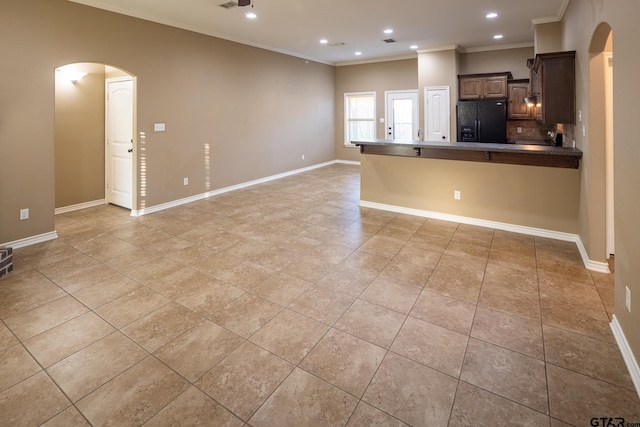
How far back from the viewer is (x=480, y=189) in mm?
4648


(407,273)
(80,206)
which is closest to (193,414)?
(407,273)

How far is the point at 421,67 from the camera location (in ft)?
26.1

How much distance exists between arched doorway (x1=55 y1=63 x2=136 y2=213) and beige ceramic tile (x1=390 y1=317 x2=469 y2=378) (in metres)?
4.79

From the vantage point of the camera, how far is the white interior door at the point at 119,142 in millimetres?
5469

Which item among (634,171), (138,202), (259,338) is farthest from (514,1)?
(138,202)

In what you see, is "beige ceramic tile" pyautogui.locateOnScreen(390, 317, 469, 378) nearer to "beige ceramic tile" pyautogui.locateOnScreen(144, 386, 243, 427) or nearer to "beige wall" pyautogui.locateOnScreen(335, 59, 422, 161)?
"beige ceramic tile" pyautogui.locateOnScreen(144, 386, 243, 427)

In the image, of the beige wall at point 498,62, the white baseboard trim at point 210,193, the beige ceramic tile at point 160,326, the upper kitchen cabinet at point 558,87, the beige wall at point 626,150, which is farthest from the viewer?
the beige wall at point 498,62

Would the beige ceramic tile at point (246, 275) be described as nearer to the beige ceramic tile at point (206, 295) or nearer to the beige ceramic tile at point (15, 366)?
the beige ceramic tile at point (206, 295)

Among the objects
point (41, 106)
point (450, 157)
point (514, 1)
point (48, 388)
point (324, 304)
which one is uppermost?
point (514, 1)

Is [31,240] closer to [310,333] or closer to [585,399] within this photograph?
[310,333]

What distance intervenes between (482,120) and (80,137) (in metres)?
7.73

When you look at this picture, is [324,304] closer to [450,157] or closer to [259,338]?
[259,338]

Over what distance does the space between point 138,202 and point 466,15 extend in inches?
236

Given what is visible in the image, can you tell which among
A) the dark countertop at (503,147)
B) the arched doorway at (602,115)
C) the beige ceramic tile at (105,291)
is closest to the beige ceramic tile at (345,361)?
the beige ceramic tile at (105,291)
